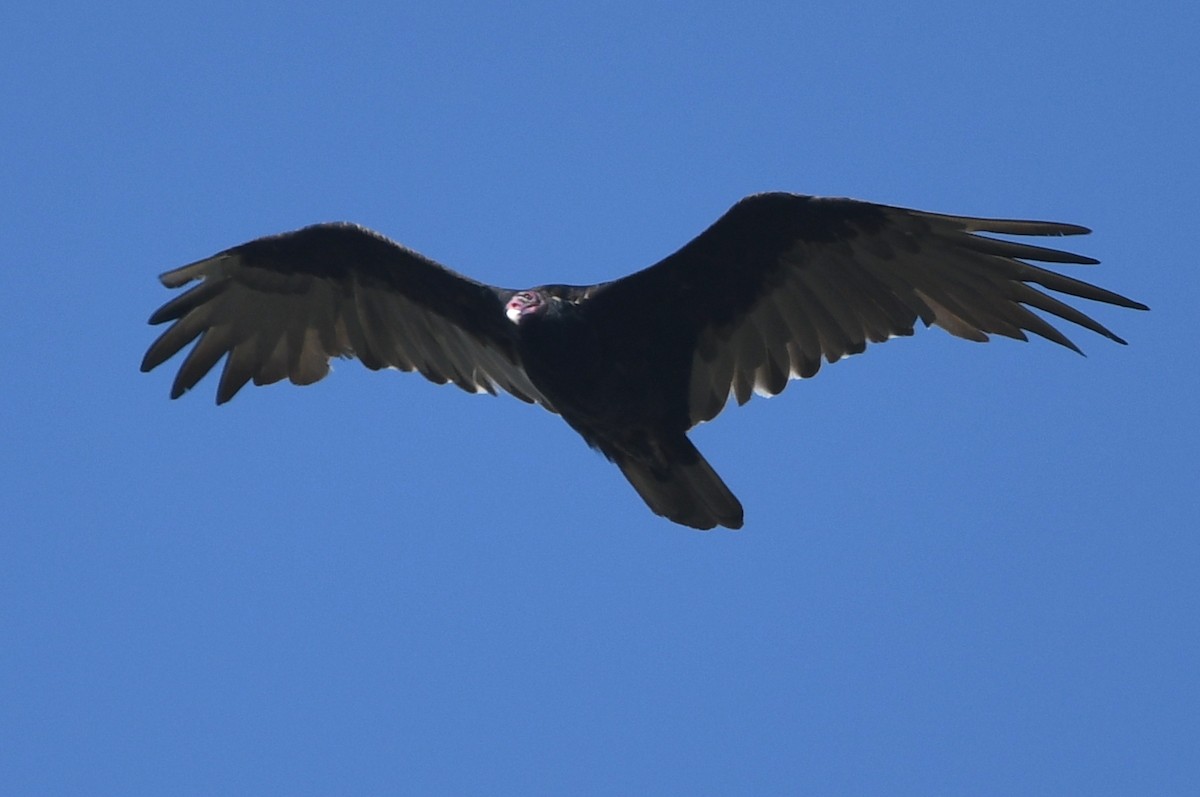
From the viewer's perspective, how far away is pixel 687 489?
7957 millimetres

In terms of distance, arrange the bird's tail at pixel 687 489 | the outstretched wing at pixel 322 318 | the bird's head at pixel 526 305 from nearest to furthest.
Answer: the bird's head at pixel 526 305 < the bird's tail at pixel 687 489 < the outstretched wing at pixel 322 318

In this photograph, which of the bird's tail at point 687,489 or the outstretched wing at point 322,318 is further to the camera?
the outstretched wing at point 322,318

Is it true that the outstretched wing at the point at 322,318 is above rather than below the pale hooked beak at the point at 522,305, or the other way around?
above

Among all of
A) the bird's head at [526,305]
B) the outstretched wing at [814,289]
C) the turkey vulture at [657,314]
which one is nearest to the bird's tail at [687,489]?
the turkey vulture at [657,314]

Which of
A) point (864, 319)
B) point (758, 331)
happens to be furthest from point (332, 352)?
point (864, 319)

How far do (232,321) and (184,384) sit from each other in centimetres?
44

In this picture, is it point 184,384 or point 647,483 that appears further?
point 184,384

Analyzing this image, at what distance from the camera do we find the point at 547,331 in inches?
293

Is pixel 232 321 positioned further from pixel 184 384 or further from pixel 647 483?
pixel 647 483

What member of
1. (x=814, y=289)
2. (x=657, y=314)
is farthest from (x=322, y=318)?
(x=814, y=289)

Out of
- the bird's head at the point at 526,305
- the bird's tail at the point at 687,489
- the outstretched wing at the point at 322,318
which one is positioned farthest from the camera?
the outstretched wing at the point at 322,318

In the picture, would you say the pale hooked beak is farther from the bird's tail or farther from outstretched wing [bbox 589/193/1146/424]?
the bird's tail

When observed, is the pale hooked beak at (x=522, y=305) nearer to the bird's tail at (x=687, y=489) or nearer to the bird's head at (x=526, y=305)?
the bird's head at (x=526, y=305)

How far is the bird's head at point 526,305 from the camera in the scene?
747cm
